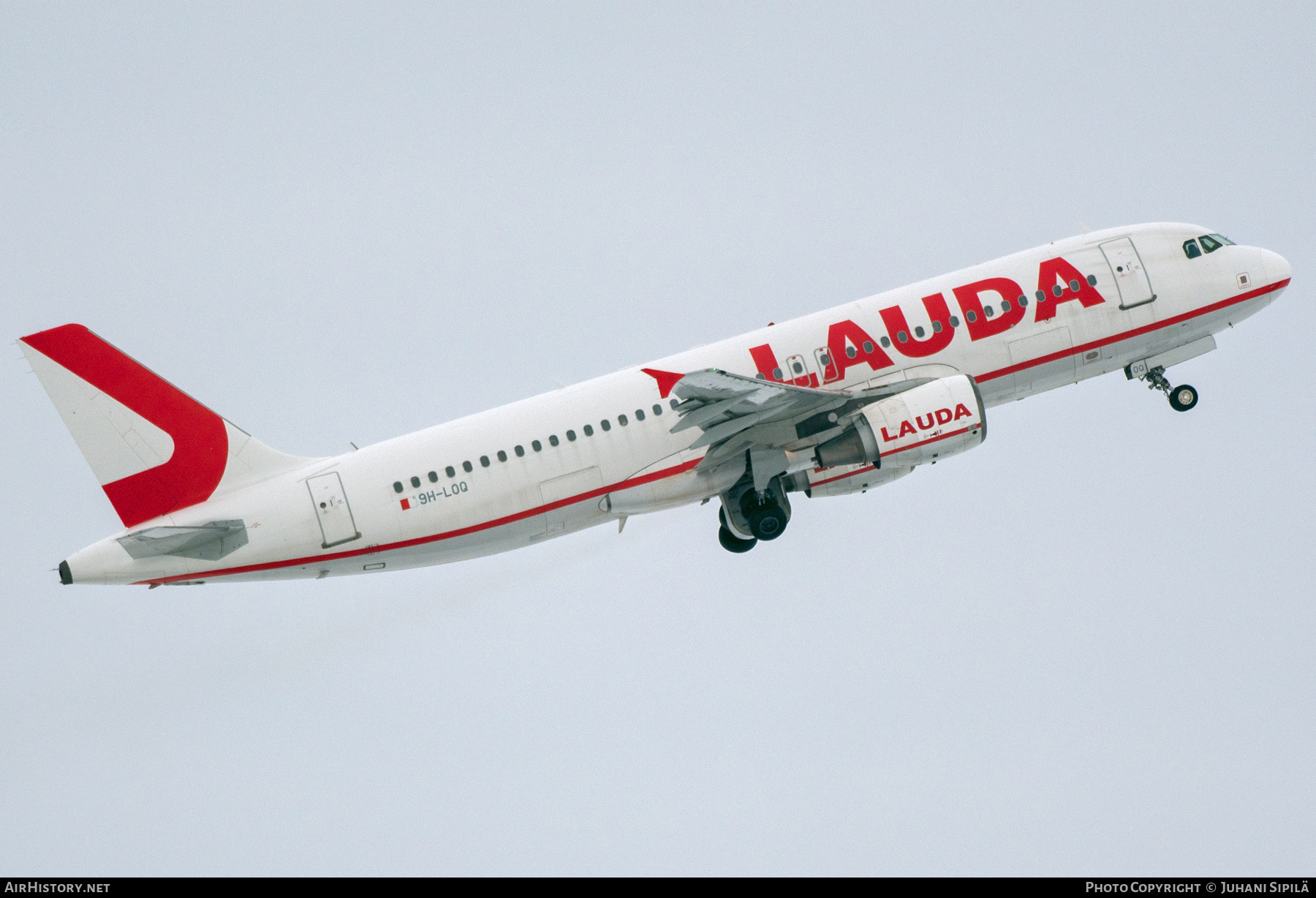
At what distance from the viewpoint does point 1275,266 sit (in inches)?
2141

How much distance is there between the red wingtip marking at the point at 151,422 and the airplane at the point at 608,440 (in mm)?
55

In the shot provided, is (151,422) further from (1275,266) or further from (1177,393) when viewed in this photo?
(1275,266)

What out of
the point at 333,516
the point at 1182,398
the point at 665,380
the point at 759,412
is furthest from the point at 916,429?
the point at 333,516

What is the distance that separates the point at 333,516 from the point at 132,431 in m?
6.47

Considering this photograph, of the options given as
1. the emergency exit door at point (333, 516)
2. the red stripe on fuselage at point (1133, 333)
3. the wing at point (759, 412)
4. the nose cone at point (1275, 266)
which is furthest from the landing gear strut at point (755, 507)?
the nose cone at point (1275, 266)

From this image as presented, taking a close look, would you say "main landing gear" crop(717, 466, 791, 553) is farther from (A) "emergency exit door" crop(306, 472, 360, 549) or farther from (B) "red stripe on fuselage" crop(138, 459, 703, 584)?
(A) "emergency exit door" crop(306, 472, 360, 549)

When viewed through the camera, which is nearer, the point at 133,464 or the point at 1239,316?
the point at 133,464

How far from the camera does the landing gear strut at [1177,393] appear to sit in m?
54.3

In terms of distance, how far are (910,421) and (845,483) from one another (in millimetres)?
3453

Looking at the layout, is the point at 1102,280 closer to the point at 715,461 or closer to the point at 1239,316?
the point at 1239,316

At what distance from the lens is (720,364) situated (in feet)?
166

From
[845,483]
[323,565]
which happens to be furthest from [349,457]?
[845,483]

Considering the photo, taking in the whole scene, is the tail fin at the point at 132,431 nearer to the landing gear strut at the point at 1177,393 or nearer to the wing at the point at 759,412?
the wing at the point at 759,412

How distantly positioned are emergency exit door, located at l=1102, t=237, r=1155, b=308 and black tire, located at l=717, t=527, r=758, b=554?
1390 cm
